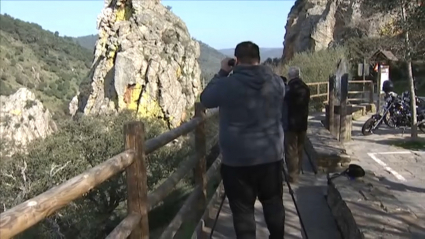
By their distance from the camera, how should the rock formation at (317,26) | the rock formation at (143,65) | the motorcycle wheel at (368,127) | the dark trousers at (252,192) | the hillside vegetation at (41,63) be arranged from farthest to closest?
1. the hillside vegetation at (41,63)
2. the rock formation at (143,65)
3. the rock formation at (317,26)
4. the motorcycle wheel at (368,127)
5. the dark trousers at (252,192)

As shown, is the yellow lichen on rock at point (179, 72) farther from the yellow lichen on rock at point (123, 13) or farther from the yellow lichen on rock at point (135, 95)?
the yellow lichen on rock at point (123, 13)

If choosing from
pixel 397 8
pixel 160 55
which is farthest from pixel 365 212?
pixel 160 55

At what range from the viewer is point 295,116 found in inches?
263

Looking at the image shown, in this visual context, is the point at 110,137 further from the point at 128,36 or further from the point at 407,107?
the point at 128,36

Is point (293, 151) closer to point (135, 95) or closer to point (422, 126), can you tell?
point (422, 126)

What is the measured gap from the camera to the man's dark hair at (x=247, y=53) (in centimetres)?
338

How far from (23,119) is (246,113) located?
1736 inches

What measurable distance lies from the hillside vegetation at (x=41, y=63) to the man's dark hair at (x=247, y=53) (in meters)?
63.5


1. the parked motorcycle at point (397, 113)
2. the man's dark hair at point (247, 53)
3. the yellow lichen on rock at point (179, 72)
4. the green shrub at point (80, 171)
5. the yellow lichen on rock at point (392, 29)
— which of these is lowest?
the green shrub at point (80, 171)

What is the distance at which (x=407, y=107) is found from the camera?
14.2 meters

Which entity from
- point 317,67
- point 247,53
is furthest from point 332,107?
point 317,67

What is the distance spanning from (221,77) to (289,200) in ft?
10.3

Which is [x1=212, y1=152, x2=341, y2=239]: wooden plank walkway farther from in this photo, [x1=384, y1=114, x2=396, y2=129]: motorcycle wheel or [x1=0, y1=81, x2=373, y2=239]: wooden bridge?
[x1=384, y1=114, x2=396, y2=129]: motorcycle wheel

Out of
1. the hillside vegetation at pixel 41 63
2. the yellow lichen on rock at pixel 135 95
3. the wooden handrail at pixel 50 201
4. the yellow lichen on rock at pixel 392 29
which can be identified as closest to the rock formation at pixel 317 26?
the yellow lichen on rock at pixel 135 95
